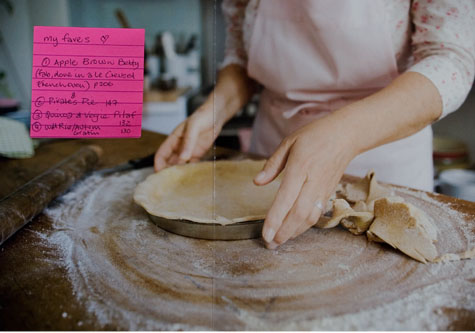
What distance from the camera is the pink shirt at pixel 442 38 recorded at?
0.80 m

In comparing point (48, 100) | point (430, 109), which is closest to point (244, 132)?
point (430, 109)

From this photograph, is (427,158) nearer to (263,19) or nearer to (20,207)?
(263,19)

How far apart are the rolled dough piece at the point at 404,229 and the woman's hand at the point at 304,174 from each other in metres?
0.11

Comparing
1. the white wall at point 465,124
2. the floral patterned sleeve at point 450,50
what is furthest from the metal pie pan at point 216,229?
the white wall at point 465,124

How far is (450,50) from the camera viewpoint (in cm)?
82

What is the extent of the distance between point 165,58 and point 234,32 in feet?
6.95

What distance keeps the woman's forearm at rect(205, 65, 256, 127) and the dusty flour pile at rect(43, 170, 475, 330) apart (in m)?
0.53

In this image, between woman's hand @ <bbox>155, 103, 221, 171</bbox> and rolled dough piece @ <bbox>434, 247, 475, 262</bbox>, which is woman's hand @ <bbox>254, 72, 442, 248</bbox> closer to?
rolled dough piece @ <bbox>434, 247, 475, 262</bbox>

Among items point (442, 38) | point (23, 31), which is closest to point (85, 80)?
point (23, 31)

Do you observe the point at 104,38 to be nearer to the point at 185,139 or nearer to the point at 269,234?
the point at 269,234

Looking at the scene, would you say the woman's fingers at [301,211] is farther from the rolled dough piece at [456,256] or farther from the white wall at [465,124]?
the white wall at [465,124]

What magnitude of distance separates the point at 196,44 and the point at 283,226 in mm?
3302

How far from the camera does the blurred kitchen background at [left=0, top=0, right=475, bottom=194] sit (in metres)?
0.65

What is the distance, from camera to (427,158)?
3.84ft
